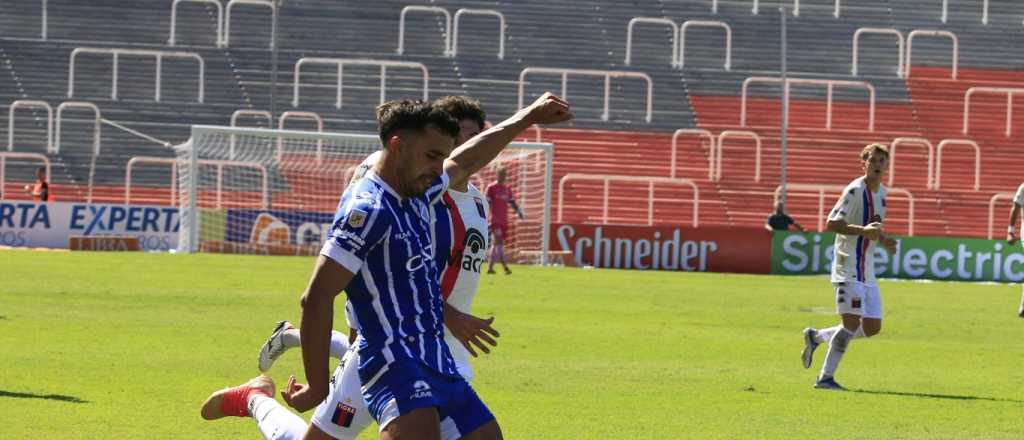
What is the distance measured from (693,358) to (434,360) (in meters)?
9.98

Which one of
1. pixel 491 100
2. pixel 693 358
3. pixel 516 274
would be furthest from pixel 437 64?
pixel 693 358

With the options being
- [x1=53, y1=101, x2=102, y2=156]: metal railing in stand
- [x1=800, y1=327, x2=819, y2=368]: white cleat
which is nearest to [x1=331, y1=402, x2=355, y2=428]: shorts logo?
[x1=800, y1=327, x2=819, y2=368]: white cleat

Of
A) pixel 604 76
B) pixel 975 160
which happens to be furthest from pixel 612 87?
pixel 975 160

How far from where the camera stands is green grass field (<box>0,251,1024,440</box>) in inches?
431

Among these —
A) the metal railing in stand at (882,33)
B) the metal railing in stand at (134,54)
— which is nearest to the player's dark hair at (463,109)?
the metal railing in stand at (134,54)

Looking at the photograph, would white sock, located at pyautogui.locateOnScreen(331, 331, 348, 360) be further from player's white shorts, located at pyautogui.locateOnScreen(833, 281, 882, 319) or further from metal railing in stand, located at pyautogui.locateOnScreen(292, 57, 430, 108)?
metal railing in stand, located at pyautogui.locateOnScreen(292, 57, 430, 108)

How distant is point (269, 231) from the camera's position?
116 feet

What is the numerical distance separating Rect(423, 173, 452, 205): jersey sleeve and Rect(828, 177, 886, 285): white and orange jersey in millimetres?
7881

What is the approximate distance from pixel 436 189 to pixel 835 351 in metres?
7.94

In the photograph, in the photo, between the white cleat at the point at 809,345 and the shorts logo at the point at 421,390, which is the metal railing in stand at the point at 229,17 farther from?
the shorts logo at the point at 421,390

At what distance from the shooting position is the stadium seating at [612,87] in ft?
138

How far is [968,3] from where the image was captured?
50.4m

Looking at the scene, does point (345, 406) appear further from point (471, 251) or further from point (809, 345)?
point (809, 345)

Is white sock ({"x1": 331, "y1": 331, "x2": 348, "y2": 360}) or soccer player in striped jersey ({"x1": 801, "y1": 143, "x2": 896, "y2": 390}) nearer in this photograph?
white sock ({"x1": 331, "y1": 331, "x2": 348, "y2": 360})
